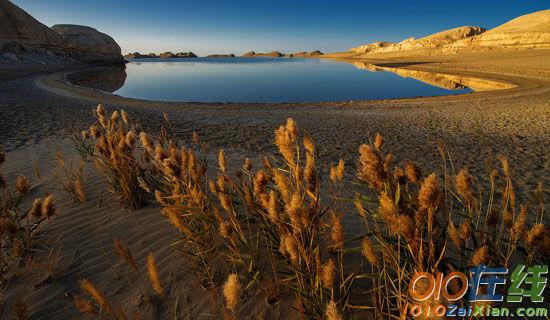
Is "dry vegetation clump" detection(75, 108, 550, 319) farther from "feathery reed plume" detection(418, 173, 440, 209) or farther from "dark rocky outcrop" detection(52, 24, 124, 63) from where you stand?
"dark rocky outcrop" detection(52, 24, 124, 63)

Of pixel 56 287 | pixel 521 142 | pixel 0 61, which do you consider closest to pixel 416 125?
pixel 521 142

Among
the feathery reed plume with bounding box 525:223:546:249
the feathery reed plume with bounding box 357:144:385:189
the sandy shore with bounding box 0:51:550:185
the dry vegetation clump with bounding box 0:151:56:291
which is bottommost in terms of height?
the sandy shore with bounding box 0:51:550:185

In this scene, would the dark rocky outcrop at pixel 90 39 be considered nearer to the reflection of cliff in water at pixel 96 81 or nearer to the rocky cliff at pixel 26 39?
the rocky cliff at pixel 26 39

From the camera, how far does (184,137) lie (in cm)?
916

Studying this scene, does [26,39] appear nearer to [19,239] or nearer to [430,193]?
[19,239]

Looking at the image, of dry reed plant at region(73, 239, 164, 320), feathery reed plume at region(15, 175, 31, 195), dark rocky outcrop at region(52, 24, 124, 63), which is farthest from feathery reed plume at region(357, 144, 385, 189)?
dark rocky outcrop at region(52, 24, 124, 63)

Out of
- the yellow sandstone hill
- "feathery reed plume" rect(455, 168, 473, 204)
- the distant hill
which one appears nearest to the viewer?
"feathery reed plume" rect(455, 168, 473, 204)

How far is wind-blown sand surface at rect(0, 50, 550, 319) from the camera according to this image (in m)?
2.53

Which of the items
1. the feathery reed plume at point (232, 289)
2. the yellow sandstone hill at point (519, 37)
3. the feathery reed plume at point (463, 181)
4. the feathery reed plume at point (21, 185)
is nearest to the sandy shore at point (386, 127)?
the feathery reed plume at point (463, 181)

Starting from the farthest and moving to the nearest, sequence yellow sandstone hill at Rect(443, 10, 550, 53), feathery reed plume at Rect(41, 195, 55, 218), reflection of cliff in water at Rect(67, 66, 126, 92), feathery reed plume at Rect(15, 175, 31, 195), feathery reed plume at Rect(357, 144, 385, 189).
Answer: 1. yellow sandstone hill at Rect(443, 10, 550, 53)
2. reflection of cliff in water at Rect(67, 66, 126, 92)
3. feathery reed plume at Rect(15, 175, 31, 195)
4. feathery reed plume at Rect(41, 195, 55, 218)
5. feathery reed plume at Rect(357, 144, 385, 189)

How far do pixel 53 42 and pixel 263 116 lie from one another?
2900 inches

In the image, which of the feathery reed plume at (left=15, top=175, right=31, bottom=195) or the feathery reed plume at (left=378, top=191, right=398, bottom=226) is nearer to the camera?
the feathery reed plume at (left=378, top=191, right=398, bottom=226)

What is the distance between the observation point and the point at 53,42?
6391cm

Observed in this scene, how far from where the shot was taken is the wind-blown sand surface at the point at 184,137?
2.53 metres
